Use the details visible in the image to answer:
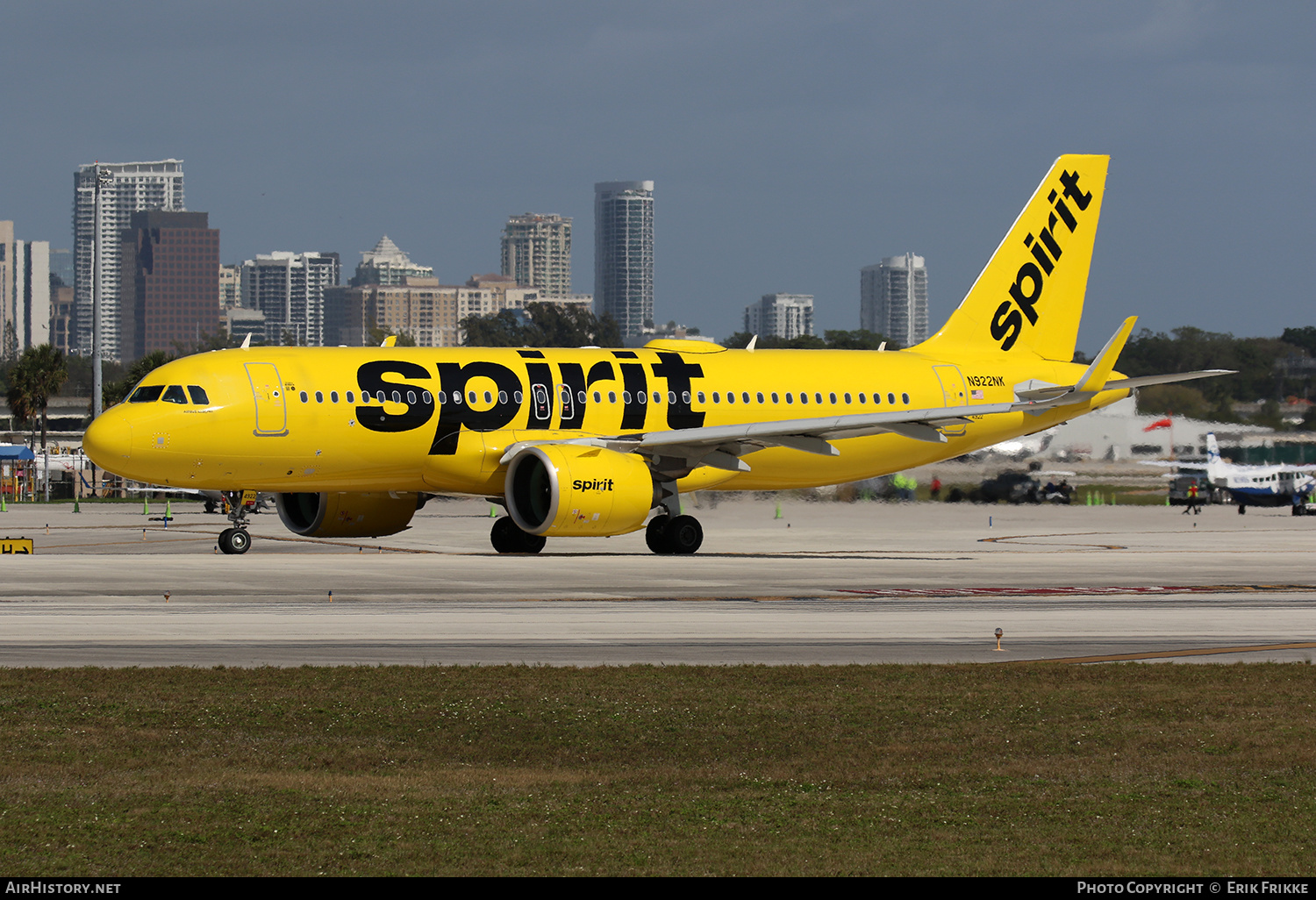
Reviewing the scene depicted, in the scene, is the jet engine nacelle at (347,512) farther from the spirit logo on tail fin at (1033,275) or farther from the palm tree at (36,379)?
the palm tree at (36,379)

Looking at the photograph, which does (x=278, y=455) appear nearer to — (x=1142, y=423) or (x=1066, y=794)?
(x=1066, y=794)

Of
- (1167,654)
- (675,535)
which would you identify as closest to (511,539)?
(675,535)

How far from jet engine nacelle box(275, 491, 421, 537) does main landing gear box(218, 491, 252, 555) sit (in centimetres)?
100

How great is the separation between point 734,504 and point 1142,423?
75.8ft

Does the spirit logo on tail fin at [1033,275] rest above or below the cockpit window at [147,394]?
above

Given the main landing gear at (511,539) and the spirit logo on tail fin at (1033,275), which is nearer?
the main landing gear at (511,539)

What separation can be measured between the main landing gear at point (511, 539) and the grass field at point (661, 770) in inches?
784

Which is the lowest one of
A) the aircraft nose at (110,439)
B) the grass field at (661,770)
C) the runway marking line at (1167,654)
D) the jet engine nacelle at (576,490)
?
the runway marking line at (1167,654)

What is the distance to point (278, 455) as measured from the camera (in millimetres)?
33156

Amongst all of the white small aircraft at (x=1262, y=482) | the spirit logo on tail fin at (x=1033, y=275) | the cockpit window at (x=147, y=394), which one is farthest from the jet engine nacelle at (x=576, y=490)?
the white small aircraft at (x=1262, y=482)

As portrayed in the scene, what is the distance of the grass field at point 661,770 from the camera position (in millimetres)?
9492

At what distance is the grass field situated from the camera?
9492mm

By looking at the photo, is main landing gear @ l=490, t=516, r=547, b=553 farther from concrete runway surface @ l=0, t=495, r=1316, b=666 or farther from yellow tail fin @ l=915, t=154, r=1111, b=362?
yellow tail fin @ l=915, t=154, r=1111, b=362

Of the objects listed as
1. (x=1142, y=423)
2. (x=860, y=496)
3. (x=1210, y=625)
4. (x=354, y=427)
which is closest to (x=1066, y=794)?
(x=1210, y=625)
